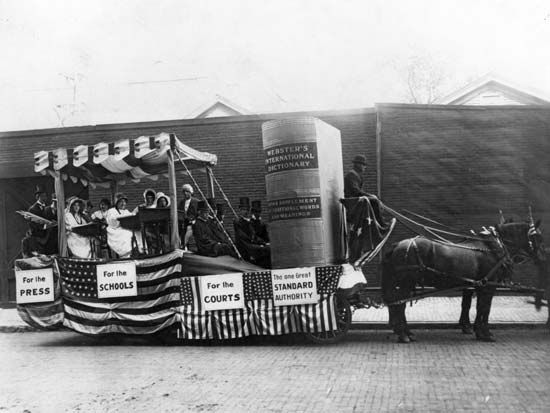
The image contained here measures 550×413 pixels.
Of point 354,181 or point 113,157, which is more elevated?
point 113,157

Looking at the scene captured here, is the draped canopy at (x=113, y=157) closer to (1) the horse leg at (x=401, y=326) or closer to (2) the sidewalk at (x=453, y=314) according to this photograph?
(1) the horse leg at (x=401, y=326)

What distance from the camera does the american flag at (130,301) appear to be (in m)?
9.57

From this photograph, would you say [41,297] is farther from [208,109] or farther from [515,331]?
[208,109]

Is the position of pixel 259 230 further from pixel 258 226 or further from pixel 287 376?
pixel 287 376

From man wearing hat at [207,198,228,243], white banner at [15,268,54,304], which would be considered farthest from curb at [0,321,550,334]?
man wearing hat at [207,198,228,243]

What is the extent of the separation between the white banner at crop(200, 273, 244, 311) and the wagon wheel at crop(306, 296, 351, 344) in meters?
1.26

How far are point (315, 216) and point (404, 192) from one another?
20.5 ft

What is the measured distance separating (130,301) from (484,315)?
18.3ft

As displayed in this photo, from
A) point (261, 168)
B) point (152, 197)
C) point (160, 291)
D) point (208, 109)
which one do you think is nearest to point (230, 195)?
point (261, 168)

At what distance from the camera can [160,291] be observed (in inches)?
379

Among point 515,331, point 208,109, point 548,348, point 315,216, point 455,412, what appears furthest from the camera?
point 208,109

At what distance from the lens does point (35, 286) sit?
403 inches

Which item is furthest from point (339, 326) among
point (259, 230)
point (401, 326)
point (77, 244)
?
point (77, 244)

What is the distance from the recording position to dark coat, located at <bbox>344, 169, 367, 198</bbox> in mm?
9531
